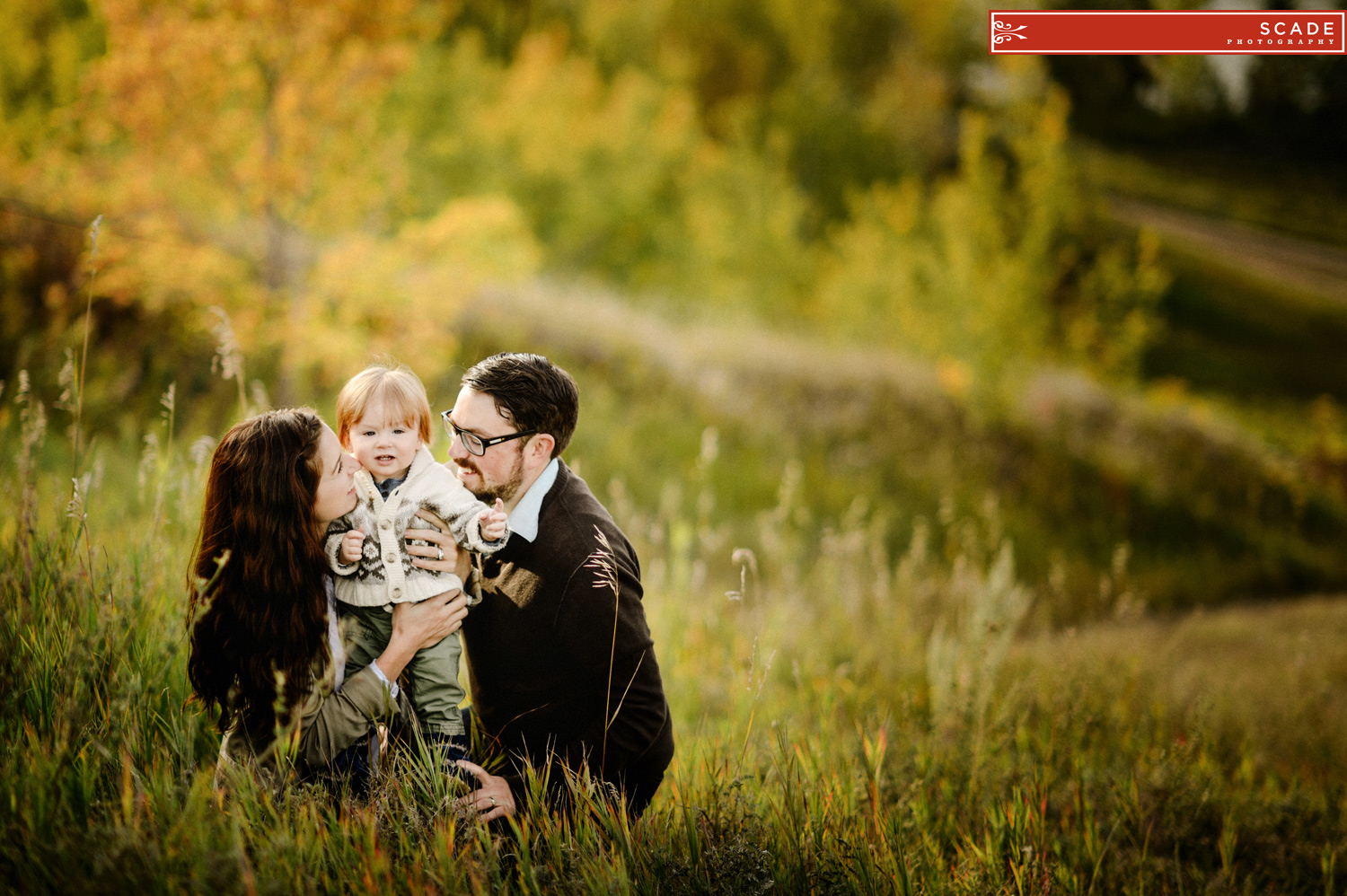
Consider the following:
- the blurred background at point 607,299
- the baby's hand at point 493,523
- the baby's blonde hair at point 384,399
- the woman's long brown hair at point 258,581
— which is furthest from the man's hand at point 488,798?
the blurred background at point 607,299

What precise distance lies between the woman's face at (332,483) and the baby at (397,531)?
8 cm

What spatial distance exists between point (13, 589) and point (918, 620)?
555 cm

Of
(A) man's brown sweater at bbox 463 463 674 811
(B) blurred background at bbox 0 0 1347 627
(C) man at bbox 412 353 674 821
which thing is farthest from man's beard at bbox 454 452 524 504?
(B) blurred background at bbox 0 0 1347 627

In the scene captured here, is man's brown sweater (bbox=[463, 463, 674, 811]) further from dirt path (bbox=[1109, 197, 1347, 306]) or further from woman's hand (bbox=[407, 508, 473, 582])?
dirt path (bbox=[1109, 197, 1347, 306])

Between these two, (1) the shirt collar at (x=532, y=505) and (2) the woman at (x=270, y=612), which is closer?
(2) the woman at (x=270, y=612)

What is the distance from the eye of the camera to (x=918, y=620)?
19.6 ft

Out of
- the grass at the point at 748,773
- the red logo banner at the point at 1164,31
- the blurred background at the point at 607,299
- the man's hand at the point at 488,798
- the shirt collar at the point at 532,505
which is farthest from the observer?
the blurred background at the point at 607,299

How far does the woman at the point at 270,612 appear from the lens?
2.02 meters

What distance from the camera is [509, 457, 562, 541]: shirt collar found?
7.72 feet

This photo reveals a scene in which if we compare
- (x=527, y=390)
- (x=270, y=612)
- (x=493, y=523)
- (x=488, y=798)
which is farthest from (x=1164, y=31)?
(x=270, y=612)

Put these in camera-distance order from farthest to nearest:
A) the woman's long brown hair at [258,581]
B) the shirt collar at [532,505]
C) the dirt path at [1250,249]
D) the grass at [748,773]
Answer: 1. the dirt path at [1250,249]
2. the shirt collar at [532,505]
3. the woman's long brown hair at [258,581]
4. the grass at [748,773]

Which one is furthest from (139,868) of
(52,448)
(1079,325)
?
(1079,325)

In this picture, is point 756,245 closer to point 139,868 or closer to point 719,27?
point 719,27

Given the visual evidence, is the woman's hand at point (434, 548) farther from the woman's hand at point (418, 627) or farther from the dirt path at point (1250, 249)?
the dirt path at point (1250, 249)
